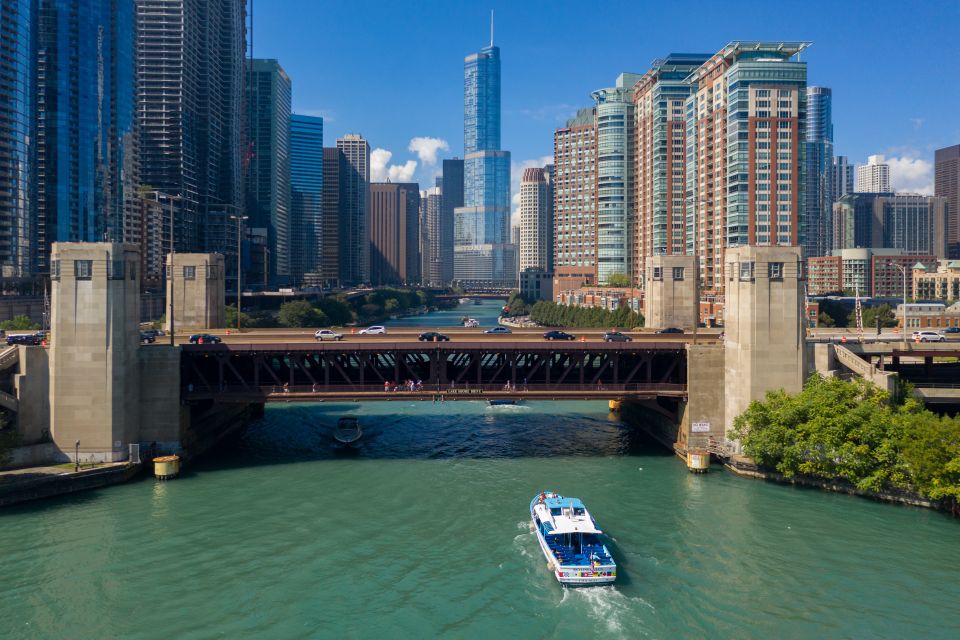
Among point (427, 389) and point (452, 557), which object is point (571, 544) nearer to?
point (452, 557)

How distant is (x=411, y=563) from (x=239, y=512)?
14813mm

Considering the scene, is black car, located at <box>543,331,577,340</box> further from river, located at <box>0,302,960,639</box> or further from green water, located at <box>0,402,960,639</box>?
green water, located at <box>0,402,960,639</box>

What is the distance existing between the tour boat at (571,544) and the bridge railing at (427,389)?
1878 cm

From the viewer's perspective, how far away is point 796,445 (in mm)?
53750

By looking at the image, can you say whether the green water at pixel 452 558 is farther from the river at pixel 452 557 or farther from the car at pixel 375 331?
the car at pixel 375 331

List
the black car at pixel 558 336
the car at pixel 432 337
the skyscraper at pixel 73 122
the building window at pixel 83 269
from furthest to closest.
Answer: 1. the skyscraper at pixel 73 122
2. the black car at pixel 558 336
3. the car at pixel 432 337
4. the building window at pixel 83 269

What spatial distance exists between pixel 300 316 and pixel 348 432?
404ft

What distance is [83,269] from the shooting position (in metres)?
56.7

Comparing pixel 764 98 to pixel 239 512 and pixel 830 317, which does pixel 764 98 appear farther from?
pixel 239 512

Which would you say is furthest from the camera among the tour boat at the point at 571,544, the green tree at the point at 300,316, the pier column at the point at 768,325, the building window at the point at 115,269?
the green tree at the point at 300,316

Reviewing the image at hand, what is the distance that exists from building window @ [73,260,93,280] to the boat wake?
42.8m

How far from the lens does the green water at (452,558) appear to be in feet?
115

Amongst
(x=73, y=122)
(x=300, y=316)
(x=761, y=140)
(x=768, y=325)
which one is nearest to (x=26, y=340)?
(x=768, y=325)

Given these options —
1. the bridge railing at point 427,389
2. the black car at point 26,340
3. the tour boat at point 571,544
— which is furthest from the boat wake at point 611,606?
the black car at point 26,340
